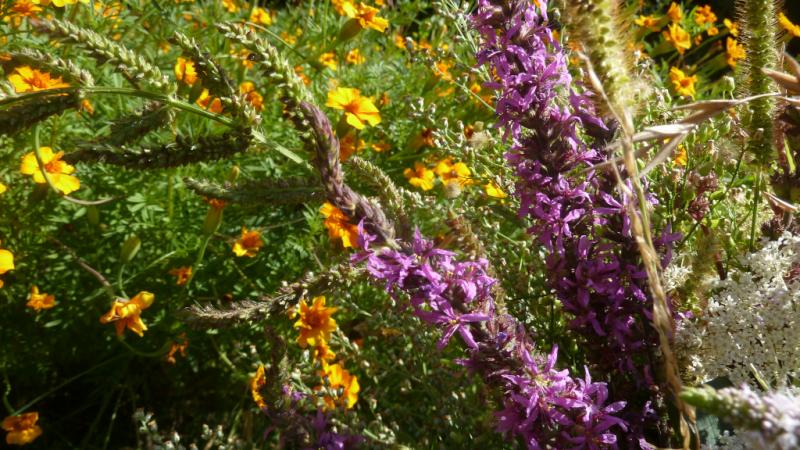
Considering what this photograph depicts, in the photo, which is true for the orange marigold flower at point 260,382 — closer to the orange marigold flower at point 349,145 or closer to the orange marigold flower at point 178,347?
the orange marigold flower at point 178,347

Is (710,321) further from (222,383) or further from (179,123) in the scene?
(179,123)

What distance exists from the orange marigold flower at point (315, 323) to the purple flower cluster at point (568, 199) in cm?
55

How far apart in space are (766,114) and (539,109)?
232mm

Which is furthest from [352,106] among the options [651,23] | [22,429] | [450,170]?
[651,23]

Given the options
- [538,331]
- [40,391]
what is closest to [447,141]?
[538,331]

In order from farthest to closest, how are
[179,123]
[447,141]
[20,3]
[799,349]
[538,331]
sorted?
[179,123] < [20,3] < [447,141] < [538,331] < [799,349]

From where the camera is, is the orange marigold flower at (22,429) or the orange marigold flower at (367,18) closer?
the orange marigold flower at (22,429)

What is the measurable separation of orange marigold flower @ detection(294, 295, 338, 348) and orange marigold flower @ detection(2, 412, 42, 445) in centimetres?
50

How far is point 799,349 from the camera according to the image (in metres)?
0.76

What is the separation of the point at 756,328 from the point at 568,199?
21 centimetres

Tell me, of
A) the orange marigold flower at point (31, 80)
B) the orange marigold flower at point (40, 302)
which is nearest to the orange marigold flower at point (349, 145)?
the orange marigold flower at point (31, 80)

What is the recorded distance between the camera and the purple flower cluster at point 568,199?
0.79 metres

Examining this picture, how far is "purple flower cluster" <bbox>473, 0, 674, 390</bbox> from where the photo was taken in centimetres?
79

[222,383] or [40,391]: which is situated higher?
[222,383]
